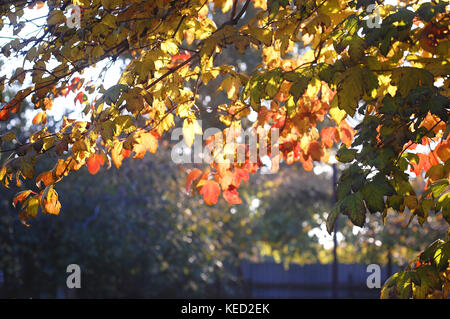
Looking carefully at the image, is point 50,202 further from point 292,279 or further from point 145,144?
point 292,279

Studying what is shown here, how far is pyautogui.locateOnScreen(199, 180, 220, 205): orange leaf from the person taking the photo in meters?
3.17

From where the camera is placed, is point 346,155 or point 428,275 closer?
point 346,155

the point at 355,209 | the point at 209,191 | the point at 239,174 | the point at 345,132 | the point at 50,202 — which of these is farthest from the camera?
the point at 345,132

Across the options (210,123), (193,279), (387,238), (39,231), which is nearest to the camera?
(210,123)

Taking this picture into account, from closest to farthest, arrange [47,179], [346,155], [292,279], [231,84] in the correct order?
[346,155], [47,179], [231,84], [292,279]

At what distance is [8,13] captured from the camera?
9.93 ft

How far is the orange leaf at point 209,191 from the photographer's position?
3174 millimetres

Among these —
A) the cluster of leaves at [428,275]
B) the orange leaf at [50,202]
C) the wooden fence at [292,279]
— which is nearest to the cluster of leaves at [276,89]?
the orange leaf at [50,202]

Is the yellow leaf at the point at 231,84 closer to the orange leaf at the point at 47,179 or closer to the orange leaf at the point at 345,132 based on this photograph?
the orange leaf at the point at 345,132

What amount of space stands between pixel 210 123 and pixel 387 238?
406 inches

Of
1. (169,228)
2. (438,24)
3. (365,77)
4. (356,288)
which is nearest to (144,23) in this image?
(365,77)

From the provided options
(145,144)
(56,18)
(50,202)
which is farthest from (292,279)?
(56,18)

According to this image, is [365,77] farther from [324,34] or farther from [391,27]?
[324,34]

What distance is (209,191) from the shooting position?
3189 mm
